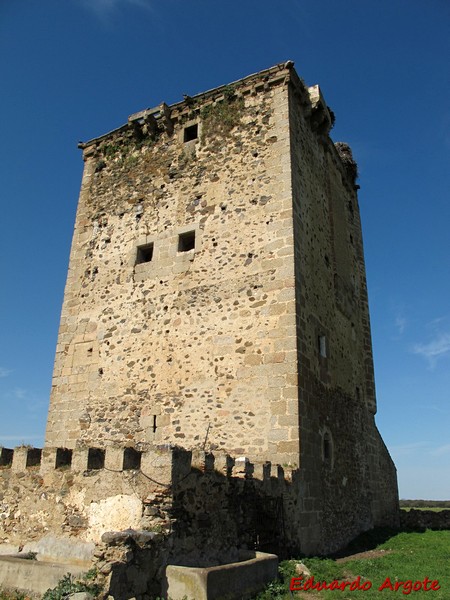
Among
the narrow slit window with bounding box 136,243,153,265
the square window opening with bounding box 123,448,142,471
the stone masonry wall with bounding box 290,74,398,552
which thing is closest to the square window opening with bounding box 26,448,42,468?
the square window opening with bounding box 123,448,142,471

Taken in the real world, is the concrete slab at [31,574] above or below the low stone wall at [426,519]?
below

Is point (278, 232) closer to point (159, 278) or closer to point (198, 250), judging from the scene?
point (198, 250)

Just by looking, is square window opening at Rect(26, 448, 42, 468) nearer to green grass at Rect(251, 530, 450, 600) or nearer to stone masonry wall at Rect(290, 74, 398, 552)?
green grass at Rect(251, 530, 450, 600)

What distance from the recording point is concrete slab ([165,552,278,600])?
499cm

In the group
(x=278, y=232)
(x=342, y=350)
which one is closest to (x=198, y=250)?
(x=278, y=232)

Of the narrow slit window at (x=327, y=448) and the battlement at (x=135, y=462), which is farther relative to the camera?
the narrow slit window at (x=327, y=448)

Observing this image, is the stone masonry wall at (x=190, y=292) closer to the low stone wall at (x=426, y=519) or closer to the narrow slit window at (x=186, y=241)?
the narrow slit window at (x=186, y=241)

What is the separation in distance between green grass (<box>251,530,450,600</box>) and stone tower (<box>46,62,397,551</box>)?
3.11 ft

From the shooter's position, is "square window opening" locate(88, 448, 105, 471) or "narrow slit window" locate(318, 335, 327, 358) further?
"narrow slit window" locate(318, 335, 327, 358)

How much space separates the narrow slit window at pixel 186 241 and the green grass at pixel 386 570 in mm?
6926

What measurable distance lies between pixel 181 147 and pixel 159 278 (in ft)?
12.4

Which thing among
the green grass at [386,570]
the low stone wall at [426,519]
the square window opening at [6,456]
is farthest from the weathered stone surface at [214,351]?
the green grass at [386,570]

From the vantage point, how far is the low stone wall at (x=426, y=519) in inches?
568

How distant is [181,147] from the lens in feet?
42.8
